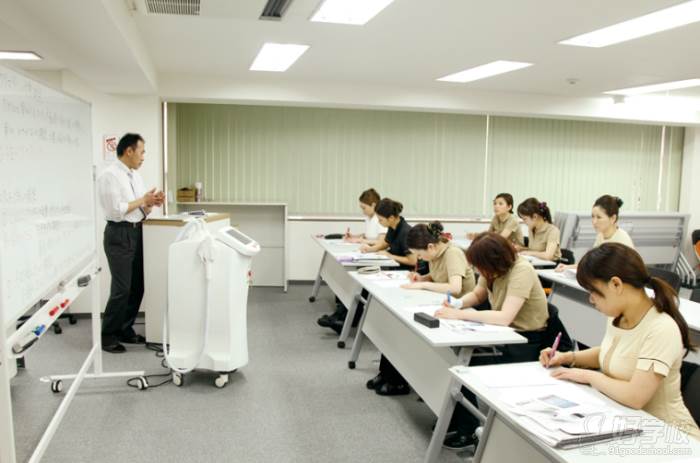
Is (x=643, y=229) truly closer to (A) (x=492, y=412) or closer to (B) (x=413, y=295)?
(B) (x=413, y=295)

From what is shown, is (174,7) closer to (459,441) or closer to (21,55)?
(21,55)

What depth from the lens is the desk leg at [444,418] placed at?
2365 mm

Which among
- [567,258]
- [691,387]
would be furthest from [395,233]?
[691,387]

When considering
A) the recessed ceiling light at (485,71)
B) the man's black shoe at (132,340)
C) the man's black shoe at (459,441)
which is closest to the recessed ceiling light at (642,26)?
the recessed ceiling light at (485,71)

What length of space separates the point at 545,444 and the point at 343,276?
3.63 metres

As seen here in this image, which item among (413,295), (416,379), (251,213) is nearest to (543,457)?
(416,379)

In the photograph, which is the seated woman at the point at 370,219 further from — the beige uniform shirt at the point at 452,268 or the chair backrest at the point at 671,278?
the chair backrest at the point at 671,278

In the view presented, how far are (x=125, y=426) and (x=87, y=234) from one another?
112 centimetres

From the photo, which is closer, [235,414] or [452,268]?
[235,414]

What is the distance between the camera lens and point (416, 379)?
2.93 meters

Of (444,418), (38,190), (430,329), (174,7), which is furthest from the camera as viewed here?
(174,7)

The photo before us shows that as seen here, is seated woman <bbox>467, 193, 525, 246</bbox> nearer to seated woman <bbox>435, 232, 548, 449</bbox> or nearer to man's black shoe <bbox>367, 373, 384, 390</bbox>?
man's black shoe <bbox>367, 373, 384, 390</bbox>

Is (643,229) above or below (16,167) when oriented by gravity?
below

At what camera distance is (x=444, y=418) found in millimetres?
2434
